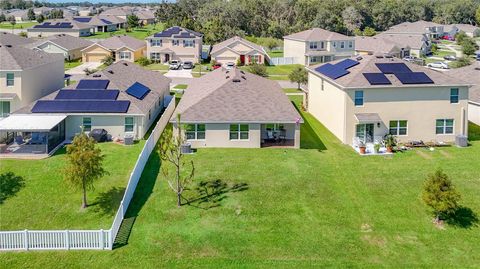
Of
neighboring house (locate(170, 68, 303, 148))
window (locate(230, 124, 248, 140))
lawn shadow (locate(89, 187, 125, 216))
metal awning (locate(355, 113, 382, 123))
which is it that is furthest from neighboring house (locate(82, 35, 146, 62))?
lawn shadow (locate(89, 187, 125, 216))

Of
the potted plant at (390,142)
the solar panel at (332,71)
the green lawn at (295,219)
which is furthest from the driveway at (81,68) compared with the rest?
the potted plant at (390,142)

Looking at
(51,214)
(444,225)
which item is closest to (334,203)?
(444,225)

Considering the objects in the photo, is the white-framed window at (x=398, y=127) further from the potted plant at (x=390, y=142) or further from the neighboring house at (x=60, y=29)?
the neighboring house at (x=60, y=29)

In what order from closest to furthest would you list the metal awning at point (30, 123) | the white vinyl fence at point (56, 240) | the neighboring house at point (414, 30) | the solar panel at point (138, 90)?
1. the white vinyl fence at point (56, 240)
2. the metal awning at point (30, 123)
3. the solar panel at point (138, 90)
4. the neighboring house at point (414, 30)

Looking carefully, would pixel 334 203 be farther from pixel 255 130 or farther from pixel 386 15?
pixel 386 15

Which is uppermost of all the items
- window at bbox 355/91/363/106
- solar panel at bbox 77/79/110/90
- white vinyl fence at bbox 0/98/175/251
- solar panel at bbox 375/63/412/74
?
solar panel at bbox 375/63/412/74

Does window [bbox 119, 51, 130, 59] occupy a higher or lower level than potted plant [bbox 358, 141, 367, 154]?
higher

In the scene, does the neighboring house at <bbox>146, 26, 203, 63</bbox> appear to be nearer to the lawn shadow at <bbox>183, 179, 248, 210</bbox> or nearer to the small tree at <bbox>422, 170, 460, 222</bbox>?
the lawn shadow at <bbox>183, 179, 248, 210</bbox>

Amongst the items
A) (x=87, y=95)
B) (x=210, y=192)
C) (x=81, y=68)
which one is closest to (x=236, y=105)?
(x=210, y=192)
